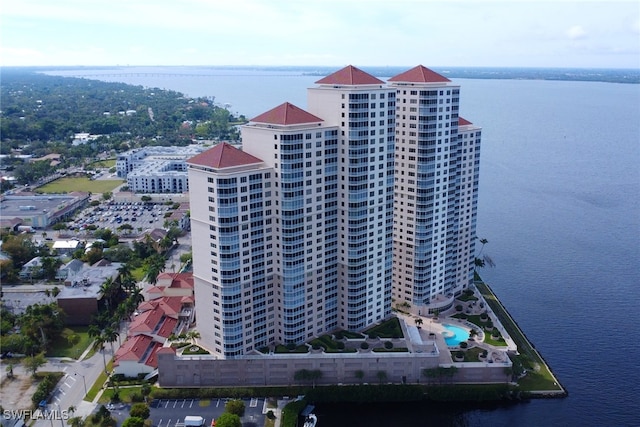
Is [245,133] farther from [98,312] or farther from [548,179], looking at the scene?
[548,179]

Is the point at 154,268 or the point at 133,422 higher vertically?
the point at 154,268

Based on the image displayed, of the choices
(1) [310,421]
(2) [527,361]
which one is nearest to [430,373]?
(1) [310,421]

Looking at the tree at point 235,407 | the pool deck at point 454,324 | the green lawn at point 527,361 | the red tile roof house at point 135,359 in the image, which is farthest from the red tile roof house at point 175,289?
the green lawn at point 527,361

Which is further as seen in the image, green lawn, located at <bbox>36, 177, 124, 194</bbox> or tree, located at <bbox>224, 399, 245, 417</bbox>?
green lawn, located at <bbox>36, 177, 124, 194</bbox>

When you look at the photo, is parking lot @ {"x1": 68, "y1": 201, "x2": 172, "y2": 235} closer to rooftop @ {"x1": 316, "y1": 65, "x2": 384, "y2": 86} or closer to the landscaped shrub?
rooftop @ {"x1": 316, "y1": 65, "x2": 384, "y2": 86}

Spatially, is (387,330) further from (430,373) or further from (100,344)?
(100,344)

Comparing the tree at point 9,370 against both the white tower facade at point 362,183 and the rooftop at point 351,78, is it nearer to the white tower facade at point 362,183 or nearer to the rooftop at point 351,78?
the white tower facade at point 362,183

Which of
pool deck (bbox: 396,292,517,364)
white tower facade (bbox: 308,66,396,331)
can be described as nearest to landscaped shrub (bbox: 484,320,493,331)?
pool deck (bbox: 396,292,517,364)
